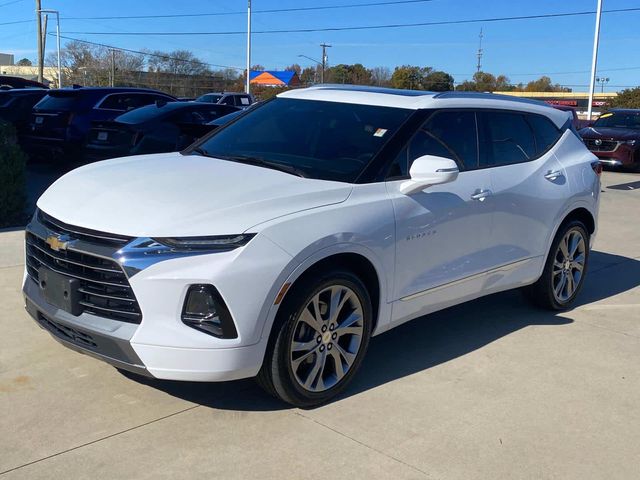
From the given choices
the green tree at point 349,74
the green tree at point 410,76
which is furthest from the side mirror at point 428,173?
the green tree at point 349,74

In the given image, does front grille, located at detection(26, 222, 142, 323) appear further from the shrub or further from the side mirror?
the shrub

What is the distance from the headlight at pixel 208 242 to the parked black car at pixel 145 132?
259 inches

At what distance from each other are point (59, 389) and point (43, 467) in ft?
2.79

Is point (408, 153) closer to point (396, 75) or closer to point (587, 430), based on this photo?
point (587, 430)

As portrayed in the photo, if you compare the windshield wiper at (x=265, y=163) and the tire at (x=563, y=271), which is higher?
the windshield wiper at (x=265, y=163)

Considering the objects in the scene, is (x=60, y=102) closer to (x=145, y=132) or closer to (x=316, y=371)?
(x=145, y=132)

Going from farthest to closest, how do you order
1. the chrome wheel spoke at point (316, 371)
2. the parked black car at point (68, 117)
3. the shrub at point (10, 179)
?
the parked black car at point (68, 117) → the shrub at point (10, 179) → the chrome wheel spoke at point (316, 371)

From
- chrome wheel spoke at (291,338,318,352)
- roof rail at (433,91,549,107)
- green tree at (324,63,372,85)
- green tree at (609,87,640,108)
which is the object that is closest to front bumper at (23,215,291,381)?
chrome wheel spoke at (291,338,318,352)

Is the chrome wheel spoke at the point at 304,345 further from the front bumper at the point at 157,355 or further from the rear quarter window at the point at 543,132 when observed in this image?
the rear quarter window at the point at 543,132

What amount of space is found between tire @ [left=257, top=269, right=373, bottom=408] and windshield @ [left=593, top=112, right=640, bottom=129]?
17694 mm

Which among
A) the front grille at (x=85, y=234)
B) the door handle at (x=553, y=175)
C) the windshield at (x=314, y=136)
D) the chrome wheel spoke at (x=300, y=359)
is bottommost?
the chrome wheel spoke at (x=300, y=359)

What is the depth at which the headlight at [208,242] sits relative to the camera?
3.47 m

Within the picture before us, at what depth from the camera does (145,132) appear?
1066cm

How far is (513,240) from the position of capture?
5348 mm
